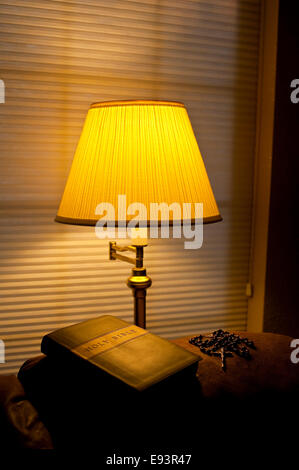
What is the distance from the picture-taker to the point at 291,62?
185 cm

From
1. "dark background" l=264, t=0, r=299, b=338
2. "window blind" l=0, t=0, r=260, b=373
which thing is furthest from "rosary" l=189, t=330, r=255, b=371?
"dark background" l=264, t=0, r=299, b=338

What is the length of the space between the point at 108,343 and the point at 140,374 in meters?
0.17

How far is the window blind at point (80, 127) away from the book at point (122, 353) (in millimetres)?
632

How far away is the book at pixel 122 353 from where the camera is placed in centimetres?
89

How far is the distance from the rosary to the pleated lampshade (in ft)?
1.08

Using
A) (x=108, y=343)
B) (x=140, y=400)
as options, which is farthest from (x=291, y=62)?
(x=140, y=400)

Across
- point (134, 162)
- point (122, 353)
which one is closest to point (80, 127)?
point (134, 162)

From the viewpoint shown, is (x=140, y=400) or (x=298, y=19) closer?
(x=140, y=400)

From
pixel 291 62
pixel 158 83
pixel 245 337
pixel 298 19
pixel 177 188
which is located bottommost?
pixel 245 337

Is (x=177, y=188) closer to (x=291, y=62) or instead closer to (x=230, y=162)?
(x=230, y=162)

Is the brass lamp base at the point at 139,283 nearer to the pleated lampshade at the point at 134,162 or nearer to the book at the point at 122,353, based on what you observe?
the book at the point at 122,353

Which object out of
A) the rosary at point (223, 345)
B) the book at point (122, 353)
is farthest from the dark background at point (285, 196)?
the book at point (122, 353)

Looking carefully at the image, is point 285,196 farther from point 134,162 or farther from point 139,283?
point 134,162
